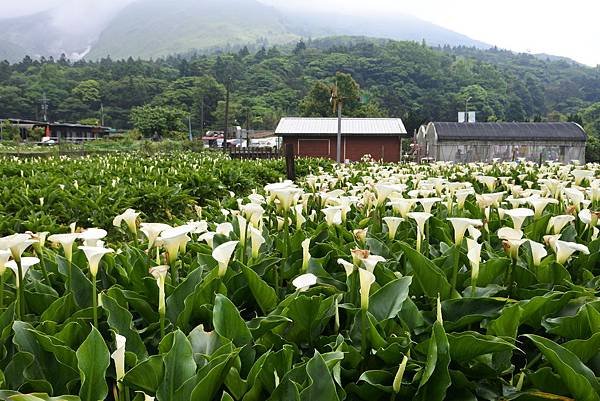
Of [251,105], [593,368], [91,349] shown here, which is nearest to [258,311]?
[91,349]

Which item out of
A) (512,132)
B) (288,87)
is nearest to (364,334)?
(512,132)

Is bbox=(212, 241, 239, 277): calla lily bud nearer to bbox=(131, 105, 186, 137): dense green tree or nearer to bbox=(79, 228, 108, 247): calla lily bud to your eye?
bbox=(79, 228, 108, 247): calla lily bud

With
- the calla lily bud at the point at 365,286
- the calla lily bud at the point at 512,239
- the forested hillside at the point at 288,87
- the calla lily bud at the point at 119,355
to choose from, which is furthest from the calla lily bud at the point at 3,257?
the forested hillside at the point at 288,87

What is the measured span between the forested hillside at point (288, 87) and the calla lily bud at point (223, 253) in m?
66.3

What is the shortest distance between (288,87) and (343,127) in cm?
6123

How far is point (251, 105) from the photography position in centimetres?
8125

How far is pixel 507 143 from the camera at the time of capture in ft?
93.1

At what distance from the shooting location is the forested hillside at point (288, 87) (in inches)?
2972

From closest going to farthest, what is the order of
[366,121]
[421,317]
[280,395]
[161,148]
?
[280,395]
[421,317]
[366,121]
[161,148]

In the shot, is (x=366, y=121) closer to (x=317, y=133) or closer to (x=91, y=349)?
(x=317, y=133)

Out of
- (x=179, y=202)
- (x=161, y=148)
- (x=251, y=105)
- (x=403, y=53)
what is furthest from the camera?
(x=403, y=53)

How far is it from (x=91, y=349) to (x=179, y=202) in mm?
6990

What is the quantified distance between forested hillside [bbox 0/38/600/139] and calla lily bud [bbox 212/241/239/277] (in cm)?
6631

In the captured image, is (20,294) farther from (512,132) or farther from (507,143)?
(512,132)
